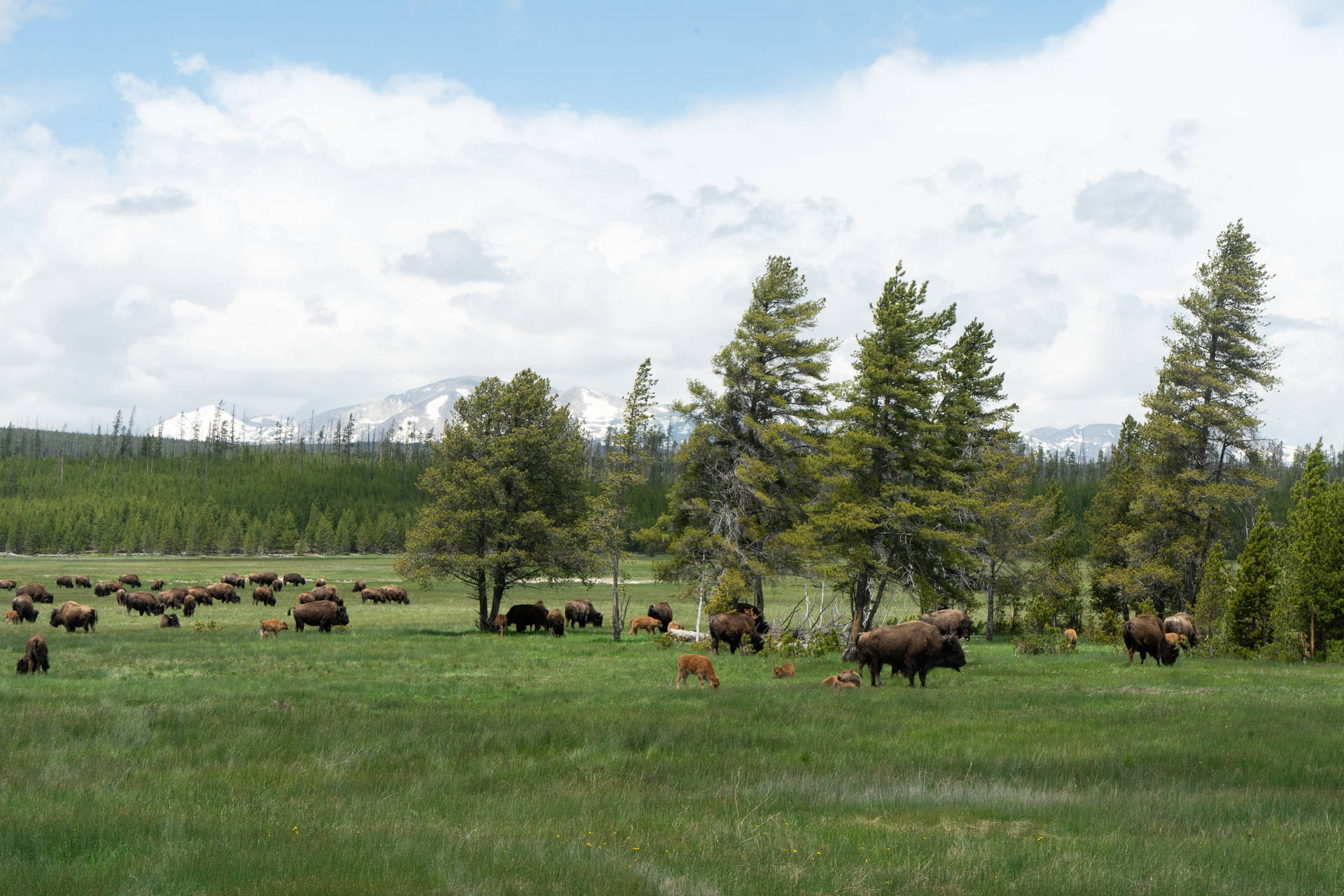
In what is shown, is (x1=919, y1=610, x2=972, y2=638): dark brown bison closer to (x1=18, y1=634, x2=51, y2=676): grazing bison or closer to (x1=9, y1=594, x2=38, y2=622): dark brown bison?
(x1=18, y1=634, x2=51, y2=676): grazing bison

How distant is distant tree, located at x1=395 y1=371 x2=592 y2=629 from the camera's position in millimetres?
41312

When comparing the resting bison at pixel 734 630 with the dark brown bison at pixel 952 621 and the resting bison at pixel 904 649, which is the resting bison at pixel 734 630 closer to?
the resting bison at pixel 904 649

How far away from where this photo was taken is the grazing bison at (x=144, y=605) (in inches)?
2079

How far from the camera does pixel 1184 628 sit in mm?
37469

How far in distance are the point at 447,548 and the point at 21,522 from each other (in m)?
144

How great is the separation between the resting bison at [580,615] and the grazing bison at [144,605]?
2597cm

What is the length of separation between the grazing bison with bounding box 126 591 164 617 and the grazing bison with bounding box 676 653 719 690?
43.6 meters

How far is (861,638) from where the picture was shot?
83.0 feet

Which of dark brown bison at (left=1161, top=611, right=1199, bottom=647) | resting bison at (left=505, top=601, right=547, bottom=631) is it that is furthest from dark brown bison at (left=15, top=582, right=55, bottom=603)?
dark brown bison at (left=1161, top=611, right=1199, bottom=647)

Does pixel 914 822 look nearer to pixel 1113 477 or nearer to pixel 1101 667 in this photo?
pixel 1101 667

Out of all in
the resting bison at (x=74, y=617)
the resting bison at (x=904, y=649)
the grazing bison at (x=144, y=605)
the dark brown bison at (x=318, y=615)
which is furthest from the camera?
the grazing bison at (x=144, y=605)

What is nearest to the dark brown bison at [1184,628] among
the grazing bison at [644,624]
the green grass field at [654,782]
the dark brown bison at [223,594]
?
the green grass field at [654,782]

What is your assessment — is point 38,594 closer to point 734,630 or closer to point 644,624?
point 644,624

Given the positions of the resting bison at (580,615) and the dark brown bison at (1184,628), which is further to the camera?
the resting bison at (580,615)
